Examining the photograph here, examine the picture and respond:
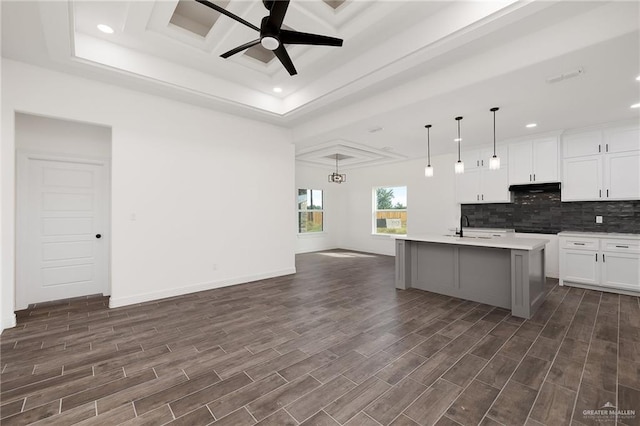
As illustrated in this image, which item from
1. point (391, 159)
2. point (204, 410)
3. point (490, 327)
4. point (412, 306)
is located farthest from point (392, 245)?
point (204, 410)

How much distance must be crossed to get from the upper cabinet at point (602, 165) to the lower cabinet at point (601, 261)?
81cm

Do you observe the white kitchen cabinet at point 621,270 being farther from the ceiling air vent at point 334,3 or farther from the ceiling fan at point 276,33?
the ceiling air vent at point 334,3

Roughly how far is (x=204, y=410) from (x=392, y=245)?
724cm

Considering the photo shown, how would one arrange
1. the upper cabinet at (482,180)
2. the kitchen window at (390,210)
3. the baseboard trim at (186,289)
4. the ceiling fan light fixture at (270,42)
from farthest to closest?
the kitchen window at (390,210) < the upper cabinet at (482,180) < the baseboard trim at (186,289) < the ceiling fan light fixture at (270,42)

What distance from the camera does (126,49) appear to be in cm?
354

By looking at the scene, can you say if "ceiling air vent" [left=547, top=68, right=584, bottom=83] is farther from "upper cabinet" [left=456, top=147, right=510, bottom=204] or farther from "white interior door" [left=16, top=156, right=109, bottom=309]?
"white interior door" [left=16, top=156, right=109, bottom=309]

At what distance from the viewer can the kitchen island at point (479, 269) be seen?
3485mm

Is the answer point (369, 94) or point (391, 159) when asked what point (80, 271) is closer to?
point (369, 94)

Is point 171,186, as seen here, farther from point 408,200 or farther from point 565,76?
point 408,200

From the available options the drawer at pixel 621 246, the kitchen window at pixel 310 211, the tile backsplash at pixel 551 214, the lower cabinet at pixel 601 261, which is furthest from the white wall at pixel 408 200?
the drawer at pixel 621 246

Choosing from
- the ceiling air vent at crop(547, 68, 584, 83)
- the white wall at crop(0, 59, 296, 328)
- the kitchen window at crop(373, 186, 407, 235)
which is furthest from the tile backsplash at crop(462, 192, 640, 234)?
the white wall at crop(0, 59, 296, 328)

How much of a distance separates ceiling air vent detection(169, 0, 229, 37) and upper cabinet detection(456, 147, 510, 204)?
5.74m

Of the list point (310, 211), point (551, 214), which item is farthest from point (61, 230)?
point (551, 214)

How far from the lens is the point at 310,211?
30.9ft
